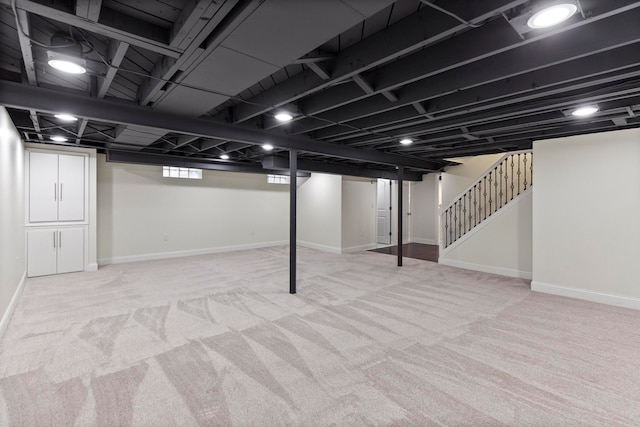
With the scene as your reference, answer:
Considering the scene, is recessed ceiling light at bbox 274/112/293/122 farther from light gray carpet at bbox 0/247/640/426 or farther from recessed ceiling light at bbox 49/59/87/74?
light gray carpet at bbox 0/247/640/426

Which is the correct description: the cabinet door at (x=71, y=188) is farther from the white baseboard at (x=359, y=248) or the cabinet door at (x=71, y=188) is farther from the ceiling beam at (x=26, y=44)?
the white baseboard at (x=359, y=248)

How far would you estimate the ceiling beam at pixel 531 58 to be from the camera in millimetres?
1804

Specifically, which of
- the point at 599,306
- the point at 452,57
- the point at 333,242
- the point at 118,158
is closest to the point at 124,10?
the point at 452,57

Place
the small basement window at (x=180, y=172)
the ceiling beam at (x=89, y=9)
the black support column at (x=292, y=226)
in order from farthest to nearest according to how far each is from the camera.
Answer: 1. the small basement window at (x=180, y=172)
2. the black support column at (x=292, y=226)
3. the ceiling beam at (x=89, y=9)

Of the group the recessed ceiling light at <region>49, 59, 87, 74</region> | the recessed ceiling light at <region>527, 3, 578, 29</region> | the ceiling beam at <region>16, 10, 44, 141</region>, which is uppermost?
the ceiling beam at <region>16, 10, 44, 141</region>

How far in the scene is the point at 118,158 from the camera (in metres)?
5.68

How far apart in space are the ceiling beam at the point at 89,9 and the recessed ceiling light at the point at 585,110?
436 cm

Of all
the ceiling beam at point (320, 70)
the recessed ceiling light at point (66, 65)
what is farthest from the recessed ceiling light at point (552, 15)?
the recessed ceiling light at point (66, 65)

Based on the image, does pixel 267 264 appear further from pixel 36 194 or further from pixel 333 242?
pixel 36 194

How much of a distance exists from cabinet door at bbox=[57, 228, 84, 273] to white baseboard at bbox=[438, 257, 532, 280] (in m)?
7.34

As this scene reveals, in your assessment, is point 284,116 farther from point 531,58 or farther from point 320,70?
point 531,58

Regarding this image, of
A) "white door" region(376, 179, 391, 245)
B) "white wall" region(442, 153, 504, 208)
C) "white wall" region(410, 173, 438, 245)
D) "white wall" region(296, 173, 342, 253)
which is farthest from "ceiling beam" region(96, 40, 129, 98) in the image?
"white wall" region(410, 173, 438, 245)

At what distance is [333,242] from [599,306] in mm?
5284

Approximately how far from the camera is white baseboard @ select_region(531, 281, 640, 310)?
3841 mm
